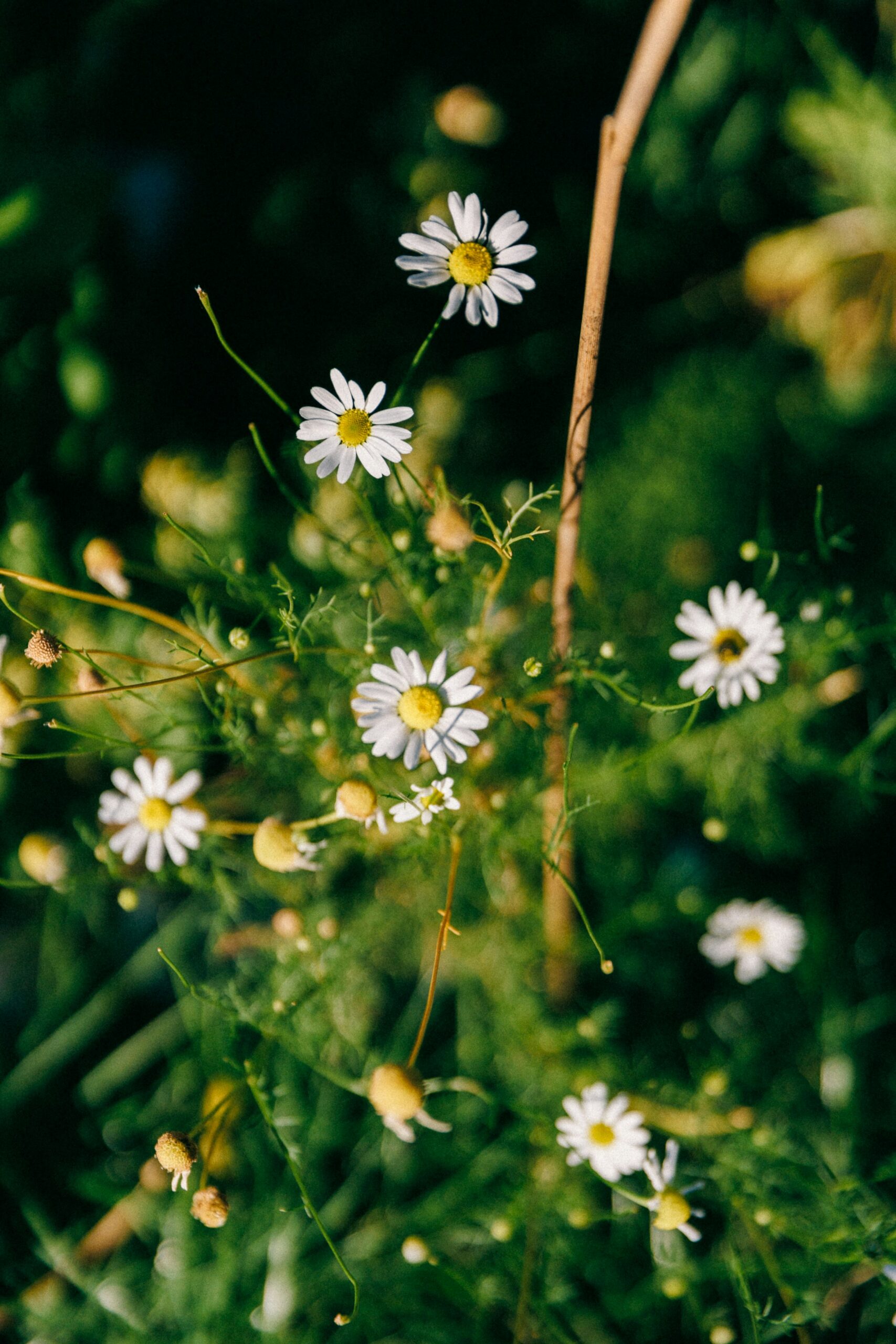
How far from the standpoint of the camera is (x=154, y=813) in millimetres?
976

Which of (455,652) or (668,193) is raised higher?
(668,193)

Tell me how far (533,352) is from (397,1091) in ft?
4.43

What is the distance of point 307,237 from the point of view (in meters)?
1.56

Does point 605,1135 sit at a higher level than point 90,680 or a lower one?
lower

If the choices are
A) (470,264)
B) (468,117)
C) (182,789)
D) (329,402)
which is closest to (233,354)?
(329,402)

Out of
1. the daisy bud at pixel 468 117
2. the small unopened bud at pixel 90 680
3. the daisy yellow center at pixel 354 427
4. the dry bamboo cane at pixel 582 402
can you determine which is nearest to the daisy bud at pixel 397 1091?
the dry bamboo cane at pixel 582 402

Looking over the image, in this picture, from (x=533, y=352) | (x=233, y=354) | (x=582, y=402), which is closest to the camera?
(x=233, y=354)

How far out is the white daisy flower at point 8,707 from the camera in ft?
2.75

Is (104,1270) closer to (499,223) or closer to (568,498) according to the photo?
(568,498)

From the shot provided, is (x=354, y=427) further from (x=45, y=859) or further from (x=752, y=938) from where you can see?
(x=752, y=938)

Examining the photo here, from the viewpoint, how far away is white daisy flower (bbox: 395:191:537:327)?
0.73 meters

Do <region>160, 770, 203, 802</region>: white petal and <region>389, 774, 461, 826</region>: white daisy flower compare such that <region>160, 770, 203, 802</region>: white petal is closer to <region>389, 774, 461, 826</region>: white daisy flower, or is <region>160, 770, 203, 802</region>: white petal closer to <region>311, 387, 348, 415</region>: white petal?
<region>389, 774, 461, 826</region>: white daisy flower

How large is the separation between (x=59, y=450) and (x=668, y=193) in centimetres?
129

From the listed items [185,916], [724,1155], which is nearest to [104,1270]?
[185,916]
